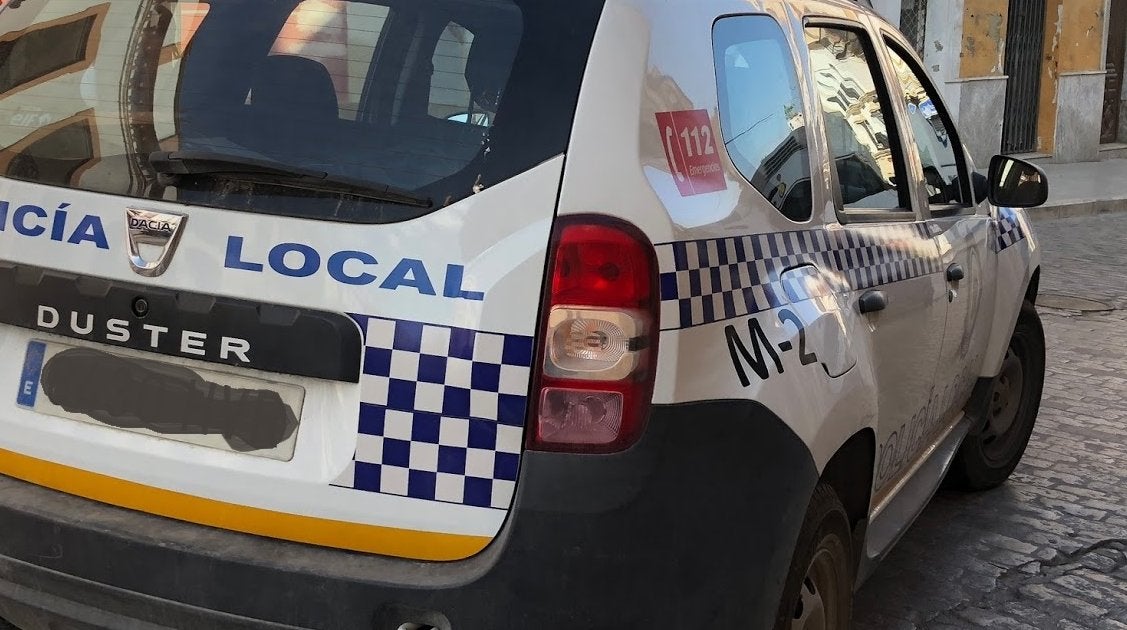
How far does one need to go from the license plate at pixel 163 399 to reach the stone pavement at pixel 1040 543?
195 centimetres

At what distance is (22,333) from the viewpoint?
2.28 metres

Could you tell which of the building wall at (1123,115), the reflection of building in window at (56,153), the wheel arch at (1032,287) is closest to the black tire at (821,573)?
the reflection of building in window at (56,153)

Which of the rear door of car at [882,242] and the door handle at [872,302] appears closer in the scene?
the door handle at [872,302]

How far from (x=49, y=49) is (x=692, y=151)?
4.22 feet

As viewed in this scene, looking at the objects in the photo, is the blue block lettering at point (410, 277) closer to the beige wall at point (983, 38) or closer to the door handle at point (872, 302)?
the door handle at point (872, 302)

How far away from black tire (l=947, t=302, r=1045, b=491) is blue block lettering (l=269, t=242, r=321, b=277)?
2.97 m

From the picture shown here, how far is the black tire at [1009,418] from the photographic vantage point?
14.6 ft

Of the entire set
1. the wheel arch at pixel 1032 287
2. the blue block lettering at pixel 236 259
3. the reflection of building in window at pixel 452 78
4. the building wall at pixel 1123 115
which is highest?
the building wall at pixel 1123 115

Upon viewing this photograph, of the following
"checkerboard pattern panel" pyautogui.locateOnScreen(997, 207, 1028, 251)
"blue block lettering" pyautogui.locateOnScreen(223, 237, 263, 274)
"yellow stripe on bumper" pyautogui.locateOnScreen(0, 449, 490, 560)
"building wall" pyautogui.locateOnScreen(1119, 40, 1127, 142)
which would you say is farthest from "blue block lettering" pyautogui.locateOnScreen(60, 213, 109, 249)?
"building wall" pyautogui.locateOnScreen(1119, 40, 1127, 142)

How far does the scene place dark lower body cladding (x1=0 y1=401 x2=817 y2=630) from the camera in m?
1.97

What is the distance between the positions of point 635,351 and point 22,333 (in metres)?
1.13

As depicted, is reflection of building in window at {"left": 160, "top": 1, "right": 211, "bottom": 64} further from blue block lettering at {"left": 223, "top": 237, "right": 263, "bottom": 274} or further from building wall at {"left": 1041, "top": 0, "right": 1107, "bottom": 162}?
building wall at {"left": 1041, "top": 0, "right": 1107, "bottom": 162}

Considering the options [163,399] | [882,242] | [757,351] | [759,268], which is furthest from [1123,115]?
[163,399]

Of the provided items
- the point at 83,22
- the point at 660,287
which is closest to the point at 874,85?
A: the point at 660,287
